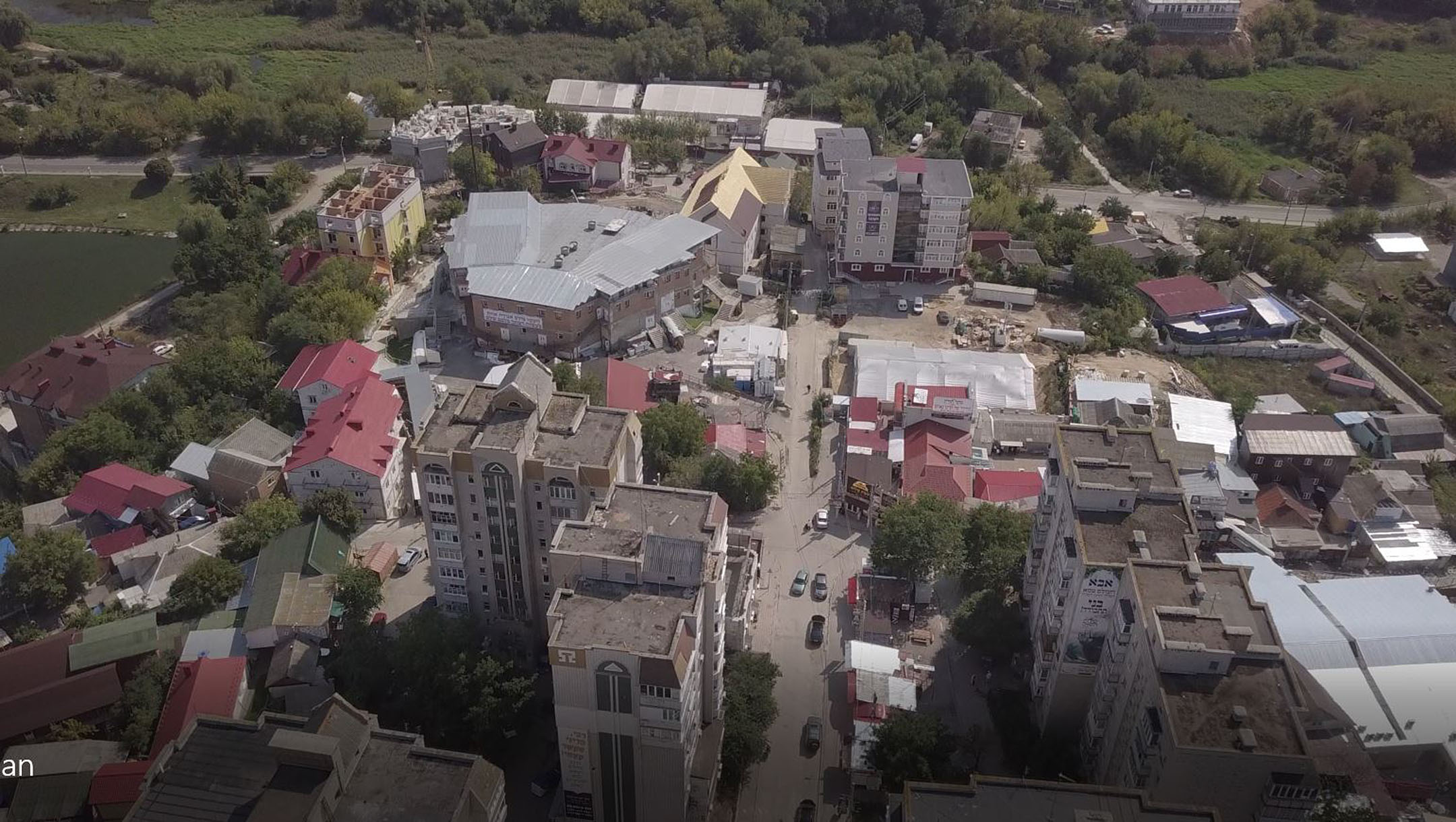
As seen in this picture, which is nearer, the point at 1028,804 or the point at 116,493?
the point at 1028,804

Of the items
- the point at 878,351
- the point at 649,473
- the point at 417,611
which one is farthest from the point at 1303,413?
the point at 417,611

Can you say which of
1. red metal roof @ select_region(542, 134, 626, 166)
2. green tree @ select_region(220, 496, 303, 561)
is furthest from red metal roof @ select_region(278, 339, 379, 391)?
red metal roof @ select_region(542, 134, 626, 166)

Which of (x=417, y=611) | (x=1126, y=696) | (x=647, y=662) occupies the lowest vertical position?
(x=417, y=611)

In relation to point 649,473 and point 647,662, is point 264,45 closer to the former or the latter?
point 649,473

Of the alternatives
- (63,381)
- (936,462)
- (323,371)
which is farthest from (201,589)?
(936,462)

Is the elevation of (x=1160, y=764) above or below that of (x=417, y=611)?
above

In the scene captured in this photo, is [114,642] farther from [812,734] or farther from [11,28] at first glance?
[11,28]

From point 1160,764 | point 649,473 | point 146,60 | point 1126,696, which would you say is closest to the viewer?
point 1160,764
